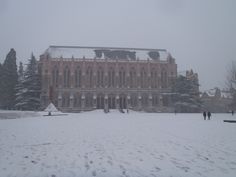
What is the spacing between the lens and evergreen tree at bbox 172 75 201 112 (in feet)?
184

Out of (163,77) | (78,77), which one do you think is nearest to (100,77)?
(78,77)

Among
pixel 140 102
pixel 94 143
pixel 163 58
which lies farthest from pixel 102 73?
pixel 94 143

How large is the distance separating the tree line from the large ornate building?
8.40m

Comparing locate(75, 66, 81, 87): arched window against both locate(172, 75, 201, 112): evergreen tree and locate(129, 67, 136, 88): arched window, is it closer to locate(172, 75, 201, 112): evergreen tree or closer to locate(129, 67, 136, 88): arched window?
locate(129, 67, 136, 88): arched window

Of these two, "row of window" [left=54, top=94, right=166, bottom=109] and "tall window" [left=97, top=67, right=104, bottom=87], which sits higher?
"tall window" [left=97, top=67, right=104, bottom=87]

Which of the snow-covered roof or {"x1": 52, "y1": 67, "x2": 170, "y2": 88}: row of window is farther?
the snow-covered roof

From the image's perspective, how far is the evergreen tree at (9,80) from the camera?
52031 millimetres

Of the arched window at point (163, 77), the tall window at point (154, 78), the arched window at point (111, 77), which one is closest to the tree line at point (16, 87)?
the arched window at point (111, 77)

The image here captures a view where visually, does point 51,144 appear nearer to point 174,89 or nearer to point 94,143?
point 94,143

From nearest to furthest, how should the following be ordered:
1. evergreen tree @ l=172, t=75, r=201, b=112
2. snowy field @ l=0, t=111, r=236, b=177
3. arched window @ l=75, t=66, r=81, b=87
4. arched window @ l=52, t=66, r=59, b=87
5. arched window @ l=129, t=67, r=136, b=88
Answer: snowy field @ l=0, t=111, r=236, b=177
evergreen tree @ l=172, t=75, r=201, b=112
arched window @ l=52, t=66, r=59, b=87
arched window @ l=75, t=66, r=81, b=87
arched window @ l=129, t=67, r=136, b=88

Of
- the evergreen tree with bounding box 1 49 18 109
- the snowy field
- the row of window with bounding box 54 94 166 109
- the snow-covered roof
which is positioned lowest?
the snowy field

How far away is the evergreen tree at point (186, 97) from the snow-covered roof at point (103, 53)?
17.0 metres

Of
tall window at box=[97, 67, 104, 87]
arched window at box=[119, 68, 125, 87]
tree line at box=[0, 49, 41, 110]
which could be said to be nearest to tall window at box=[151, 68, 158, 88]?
arched window at box=[119, 68, 125, 87]

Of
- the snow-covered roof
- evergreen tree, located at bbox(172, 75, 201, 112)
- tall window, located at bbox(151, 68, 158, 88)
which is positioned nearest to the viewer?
evergreen tree, located at bbox(172, 75, 201, 112)
